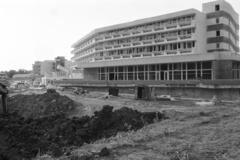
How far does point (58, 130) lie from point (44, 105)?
12.7 metres

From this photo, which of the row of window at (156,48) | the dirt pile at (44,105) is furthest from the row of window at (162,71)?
the dirt pile at (44,105)

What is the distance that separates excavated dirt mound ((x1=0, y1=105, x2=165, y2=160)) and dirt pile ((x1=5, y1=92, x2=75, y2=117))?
271 inches

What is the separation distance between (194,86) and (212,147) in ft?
73.6

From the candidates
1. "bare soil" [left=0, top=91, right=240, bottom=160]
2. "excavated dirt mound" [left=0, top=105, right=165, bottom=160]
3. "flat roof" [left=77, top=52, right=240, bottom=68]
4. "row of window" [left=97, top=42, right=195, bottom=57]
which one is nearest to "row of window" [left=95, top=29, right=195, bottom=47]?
"row of window" [left=97, top=42, right=195, bottom=57]

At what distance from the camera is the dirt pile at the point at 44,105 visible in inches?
812

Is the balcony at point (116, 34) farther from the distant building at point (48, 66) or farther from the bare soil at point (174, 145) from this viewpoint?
the distant building at point (48, 66)

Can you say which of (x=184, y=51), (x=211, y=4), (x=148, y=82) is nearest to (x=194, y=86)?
(x=148, y=82)

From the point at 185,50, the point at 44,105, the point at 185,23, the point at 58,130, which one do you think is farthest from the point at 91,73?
the point at 58,130

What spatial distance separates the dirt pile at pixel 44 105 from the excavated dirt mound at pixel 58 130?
688 cm

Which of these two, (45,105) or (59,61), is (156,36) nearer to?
(45,105)

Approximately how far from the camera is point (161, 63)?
39.0 meters

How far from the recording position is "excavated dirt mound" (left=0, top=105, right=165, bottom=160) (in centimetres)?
911

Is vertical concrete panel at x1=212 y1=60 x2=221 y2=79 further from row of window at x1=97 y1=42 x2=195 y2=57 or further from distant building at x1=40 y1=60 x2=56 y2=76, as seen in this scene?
distant building at x1=40 y1=60 x2=56 y2=76

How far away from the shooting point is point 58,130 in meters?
10.9
